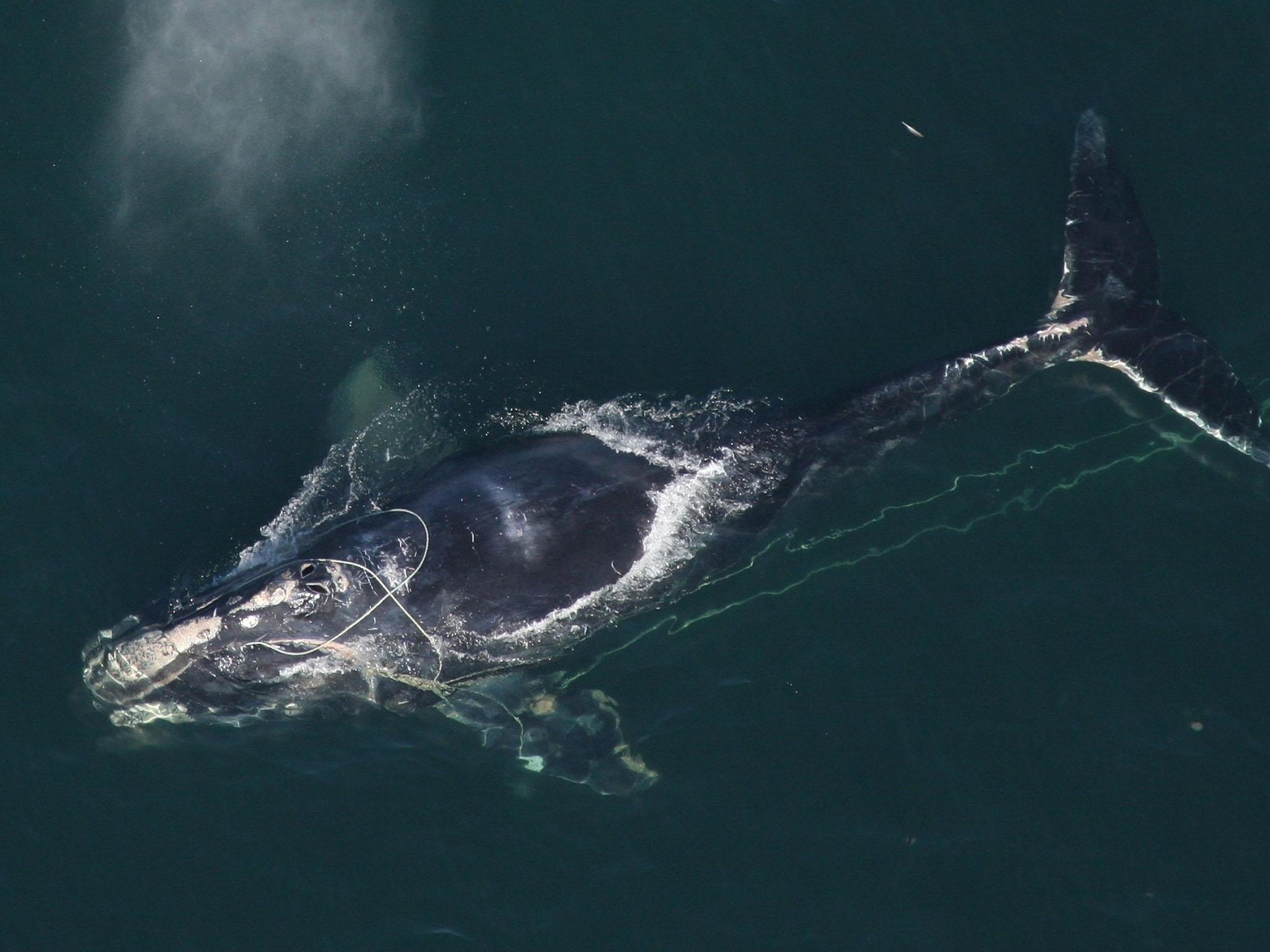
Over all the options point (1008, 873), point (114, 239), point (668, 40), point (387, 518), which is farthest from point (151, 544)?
point (1008, 873)

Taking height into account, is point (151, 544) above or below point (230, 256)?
below

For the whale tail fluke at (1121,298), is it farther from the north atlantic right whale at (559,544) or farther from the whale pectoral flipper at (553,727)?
the whale pectoral flipper at (553,727)

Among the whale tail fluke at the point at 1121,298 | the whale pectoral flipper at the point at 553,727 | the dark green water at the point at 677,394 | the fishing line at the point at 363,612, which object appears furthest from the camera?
the whale tail fluke at the point at 1121,298

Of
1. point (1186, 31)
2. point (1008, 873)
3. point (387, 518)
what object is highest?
point (1186, 31)

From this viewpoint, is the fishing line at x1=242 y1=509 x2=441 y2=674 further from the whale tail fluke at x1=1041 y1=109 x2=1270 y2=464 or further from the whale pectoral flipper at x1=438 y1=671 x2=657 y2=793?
the whale tail fluke at x1=1041 y1=109 x2=1270 y2=464

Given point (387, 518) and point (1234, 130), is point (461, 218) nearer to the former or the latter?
point (387, 518)

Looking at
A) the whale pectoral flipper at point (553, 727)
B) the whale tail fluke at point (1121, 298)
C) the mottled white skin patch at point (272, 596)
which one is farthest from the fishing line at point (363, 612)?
the whale tail fluke at point (1121, 298)

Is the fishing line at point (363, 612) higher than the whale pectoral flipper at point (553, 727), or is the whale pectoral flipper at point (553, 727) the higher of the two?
the fishing line at point (363, 612)
